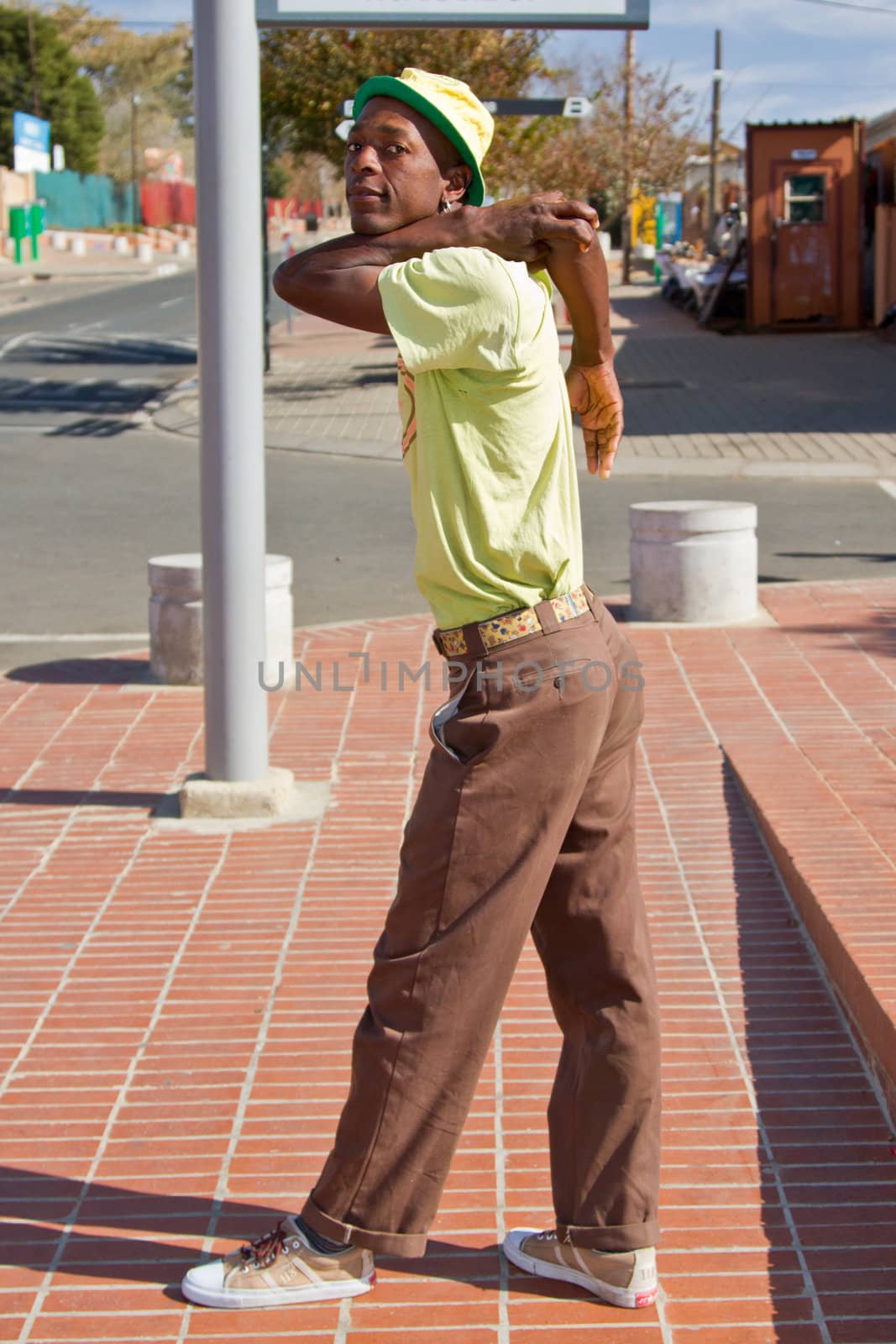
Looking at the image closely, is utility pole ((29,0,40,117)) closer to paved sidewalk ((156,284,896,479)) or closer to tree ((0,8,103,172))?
tree ((0,8,103,172))

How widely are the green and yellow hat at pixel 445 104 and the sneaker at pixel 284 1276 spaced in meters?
1.79

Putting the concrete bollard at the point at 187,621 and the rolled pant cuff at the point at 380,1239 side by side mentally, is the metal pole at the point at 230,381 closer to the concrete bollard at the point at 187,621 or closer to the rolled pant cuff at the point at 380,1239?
the concrete bollard at the point at 187,621

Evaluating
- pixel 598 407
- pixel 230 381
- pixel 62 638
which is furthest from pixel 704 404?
pixel 598 407

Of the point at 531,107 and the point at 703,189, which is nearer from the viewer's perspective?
the point at 531,107

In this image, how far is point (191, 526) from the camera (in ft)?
40.4

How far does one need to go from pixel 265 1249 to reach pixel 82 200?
247 feet

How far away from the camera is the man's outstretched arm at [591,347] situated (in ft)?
8.22

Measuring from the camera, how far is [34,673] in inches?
297

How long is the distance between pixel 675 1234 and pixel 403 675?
4.32 metres

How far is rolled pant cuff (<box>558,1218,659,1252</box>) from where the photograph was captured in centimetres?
274

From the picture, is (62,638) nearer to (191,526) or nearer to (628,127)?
(191,526)

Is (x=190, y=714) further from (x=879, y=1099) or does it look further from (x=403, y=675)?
(x=879, y=1099)

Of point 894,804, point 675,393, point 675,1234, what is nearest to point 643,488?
point 675,393

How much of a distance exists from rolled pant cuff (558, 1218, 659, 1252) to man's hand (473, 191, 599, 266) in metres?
1.60
